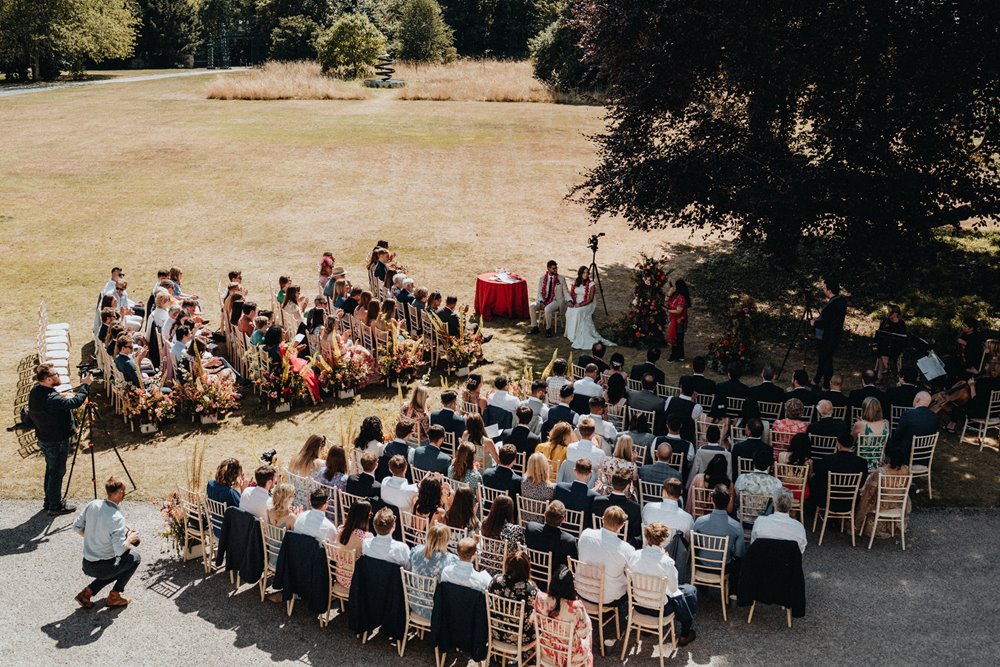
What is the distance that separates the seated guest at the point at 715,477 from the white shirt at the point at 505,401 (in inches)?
118

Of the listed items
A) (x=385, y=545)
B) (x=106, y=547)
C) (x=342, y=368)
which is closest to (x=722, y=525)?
(x=385, y=545)

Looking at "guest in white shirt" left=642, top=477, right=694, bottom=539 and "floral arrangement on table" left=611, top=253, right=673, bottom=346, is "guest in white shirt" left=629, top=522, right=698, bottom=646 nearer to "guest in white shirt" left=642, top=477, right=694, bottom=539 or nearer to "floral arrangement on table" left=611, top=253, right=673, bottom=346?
"guest in white shirt" left=642, top=477, right=694, bottom=539

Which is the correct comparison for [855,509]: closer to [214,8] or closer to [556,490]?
[556,490]

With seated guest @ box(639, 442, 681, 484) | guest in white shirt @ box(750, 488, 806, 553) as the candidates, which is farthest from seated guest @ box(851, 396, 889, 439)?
seated guest @ box(639, 442, 681, 484)

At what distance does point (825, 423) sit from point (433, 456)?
5.32 meters

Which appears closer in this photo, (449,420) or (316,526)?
(316,526)

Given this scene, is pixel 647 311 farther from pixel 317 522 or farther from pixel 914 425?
pixel 317 522

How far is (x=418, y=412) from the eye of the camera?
12031 millimetres

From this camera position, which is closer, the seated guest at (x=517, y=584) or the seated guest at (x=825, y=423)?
the seated guest at (x=517, y=584)

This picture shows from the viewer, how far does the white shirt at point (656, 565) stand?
8602 mm

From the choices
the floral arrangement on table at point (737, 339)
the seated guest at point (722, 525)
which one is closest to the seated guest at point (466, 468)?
the seated guest at point (722, 525)

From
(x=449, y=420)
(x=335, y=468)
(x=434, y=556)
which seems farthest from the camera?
(x=449, y=420)

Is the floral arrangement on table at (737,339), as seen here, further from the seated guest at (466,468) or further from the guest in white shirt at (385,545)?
the guest in white shirt at (385,545)

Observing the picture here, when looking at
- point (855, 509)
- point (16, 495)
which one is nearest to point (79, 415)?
point (16, 495)
